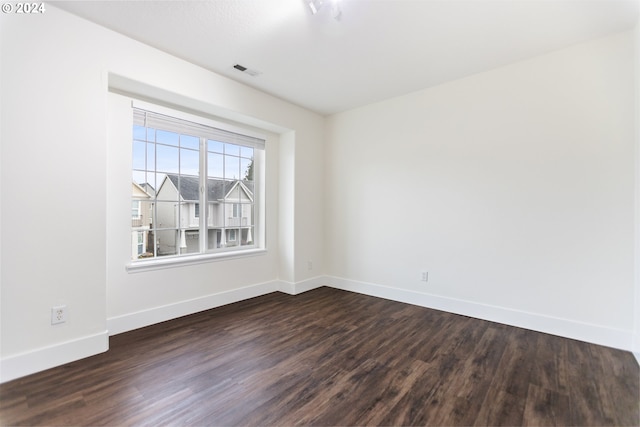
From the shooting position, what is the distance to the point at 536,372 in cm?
205

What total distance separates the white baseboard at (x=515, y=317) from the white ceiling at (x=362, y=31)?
2.52 metres

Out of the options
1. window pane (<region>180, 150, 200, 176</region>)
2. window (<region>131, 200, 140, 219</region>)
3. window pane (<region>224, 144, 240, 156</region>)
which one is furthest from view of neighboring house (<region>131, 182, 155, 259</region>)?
window pane (<region>224, 144, 240, 156</region>)

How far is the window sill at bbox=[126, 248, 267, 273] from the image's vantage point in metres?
2.80

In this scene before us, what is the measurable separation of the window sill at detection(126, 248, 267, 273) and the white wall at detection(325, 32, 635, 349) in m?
1.63

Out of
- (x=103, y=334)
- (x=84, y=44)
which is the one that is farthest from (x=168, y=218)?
(x=84, y=44)

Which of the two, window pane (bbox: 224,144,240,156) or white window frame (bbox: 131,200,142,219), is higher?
window pane (bbox: 224,144,240,156)

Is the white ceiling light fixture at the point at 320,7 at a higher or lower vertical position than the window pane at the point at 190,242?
higher

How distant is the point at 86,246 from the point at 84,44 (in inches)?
62.5

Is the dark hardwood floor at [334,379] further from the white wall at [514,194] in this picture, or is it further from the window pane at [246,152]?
the window pane at [246,152]

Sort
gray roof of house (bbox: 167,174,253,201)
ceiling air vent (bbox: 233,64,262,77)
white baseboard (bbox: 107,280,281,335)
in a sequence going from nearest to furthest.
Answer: white baseboard (bbox: 107,280,281,335)
ceiling air vent (bbox: 233,64,262,77)
gray roof of house (bbox: 167,174,253,201)

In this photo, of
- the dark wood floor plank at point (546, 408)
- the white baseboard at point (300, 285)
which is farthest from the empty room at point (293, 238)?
the white baseboard at point (300, 285)

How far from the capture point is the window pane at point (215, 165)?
354cm

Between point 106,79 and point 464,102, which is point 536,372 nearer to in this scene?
point 464,102

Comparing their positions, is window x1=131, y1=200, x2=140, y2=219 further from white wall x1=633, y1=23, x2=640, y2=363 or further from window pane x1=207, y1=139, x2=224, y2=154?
white wall x1=633, y1=23, x2=640, y2=363
